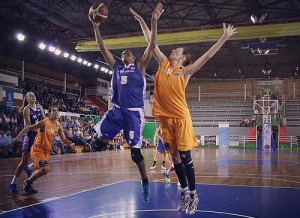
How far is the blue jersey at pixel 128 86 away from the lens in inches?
179

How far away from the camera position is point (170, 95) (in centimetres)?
457

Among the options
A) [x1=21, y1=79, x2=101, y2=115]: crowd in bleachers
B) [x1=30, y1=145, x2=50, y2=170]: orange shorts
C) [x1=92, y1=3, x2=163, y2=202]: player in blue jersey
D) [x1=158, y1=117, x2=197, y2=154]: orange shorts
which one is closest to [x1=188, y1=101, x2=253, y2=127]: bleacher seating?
[x1=21, y1=79, x2=101, y2=115]: crowd in bleachers

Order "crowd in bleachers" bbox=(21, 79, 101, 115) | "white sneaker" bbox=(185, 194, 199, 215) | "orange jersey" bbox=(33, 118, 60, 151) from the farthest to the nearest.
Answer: "crowd in bleachers" bbox=(21, 79, 101, 115), "orange jersey" bbox=(33, 118, 60, 151), "white sneaker" bbox=(185, 194, 199, 215)

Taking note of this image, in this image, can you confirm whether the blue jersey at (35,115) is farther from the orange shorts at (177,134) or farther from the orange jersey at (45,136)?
the orange shorts at (177,134)

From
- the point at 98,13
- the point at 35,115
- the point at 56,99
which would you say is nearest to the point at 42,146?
the point at 35,115

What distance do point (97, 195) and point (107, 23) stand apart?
15595 mm

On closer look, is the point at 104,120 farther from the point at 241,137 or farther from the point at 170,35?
the point at 241,137

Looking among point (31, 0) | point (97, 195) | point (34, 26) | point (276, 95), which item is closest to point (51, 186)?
point (97, 195)

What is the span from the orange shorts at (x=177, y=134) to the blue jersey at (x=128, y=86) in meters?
0.44

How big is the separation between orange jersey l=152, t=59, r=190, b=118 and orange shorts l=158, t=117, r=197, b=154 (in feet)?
0.26

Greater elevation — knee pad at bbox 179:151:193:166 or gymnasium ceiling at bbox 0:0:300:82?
gymnasium ceiling at bbox 0:0:300:82

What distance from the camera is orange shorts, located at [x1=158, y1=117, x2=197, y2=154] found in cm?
447

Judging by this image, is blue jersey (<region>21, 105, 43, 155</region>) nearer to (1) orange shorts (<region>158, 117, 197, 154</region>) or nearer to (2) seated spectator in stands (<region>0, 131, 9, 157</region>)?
(1) orange shorts (<region>158, 117, 197, 154</region>)

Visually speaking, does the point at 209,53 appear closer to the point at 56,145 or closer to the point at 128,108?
the point at 128,108
